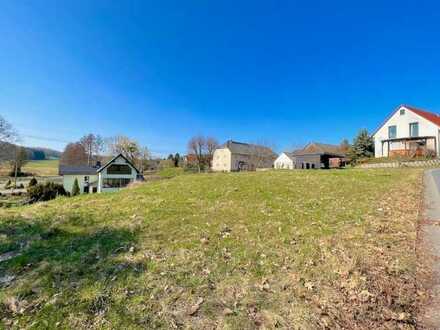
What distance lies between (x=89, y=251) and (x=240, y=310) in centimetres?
265

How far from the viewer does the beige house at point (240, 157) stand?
2183 inches

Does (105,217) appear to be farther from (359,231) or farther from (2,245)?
(359,231)

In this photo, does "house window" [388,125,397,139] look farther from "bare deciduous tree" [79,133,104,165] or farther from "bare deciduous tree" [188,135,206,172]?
"bare deciduous tree" [79,133,104,165]

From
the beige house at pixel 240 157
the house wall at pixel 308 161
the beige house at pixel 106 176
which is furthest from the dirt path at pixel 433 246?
the beige house at pixel 240 157

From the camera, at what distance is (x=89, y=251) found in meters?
3.81

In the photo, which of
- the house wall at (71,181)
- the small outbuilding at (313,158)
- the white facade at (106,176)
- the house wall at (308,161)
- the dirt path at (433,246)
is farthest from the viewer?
the house wall at (308,161)

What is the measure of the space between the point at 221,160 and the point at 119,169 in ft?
83.4

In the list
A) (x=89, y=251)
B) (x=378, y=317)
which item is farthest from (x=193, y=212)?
(x=378, y=317)

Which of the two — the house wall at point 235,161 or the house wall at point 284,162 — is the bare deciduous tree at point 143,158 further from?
the house wall at point 284,162

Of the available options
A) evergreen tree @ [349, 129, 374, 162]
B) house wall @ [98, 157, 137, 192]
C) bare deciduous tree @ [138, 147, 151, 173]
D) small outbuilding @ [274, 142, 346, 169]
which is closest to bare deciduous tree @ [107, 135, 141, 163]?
bare deciduous tree @ [138, 147, 151, 173]

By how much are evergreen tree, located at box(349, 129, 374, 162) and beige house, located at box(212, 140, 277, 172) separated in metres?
20.0

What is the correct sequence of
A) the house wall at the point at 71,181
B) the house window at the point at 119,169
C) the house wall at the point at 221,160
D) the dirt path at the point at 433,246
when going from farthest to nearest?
1. the house wall at the point at 221,160
2. the house wall at the point at 71,181
3. the house window at the point at 119,169
4. the dirt path at the point at 433,246

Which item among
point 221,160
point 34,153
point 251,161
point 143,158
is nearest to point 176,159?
point 143,158

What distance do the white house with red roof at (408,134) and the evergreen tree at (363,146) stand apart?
3389mm
